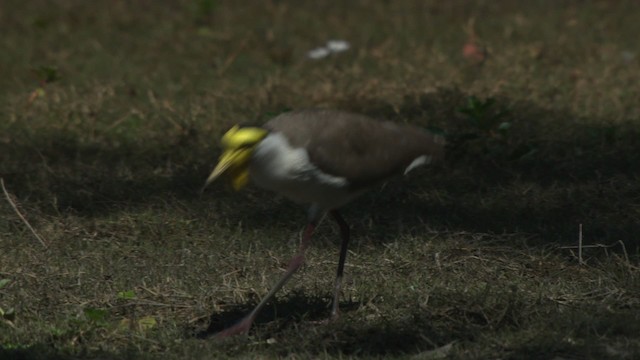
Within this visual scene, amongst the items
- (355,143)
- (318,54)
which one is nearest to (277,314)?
(355,143)

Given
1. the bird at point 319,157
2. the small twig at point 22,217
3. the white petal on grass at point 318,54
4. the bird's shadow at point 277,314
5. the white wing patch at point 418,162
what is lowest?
the white petal on grass at point 318,54

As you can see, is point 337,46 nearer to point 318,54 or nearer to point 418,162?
point 318,54

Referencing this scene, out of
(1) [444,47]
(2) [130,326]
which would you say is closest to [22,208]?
(2) [130,326]

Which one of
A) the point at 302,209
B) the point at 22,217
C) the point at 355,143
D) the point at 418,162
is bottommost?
the point at 302,209

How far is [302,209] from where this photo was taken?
5953 millimetres

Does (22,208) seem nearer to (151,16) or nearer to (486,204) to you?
(486,204)

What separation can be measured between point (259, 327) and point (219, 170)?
2.30 feet

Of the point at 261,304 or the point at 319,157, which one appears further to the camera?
the point at 261,304

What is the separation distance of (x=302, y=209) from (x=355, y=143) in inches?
61.5

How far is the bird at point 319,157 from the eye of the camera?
Answer: 4.17m

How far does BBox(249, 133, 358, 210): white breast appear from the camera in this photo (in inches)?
164

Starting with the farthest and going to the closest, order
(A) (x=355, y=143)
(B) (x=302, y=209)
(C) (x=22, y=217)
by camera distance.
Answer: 1. (B) (x=302, y=209)
2. (C) (x=22, y=217)
3. (A) (x=355, y=143)

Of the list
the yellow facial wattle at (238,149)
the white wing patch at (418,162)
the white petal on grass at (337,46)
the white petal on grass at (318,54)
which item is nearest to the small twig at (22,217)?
the yellow facial wattle at (238,149)

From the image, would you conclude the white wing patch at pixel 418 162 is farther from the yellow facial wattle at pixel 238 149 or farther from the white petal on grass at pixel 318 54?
the white petal on grass at pixel 318 54
